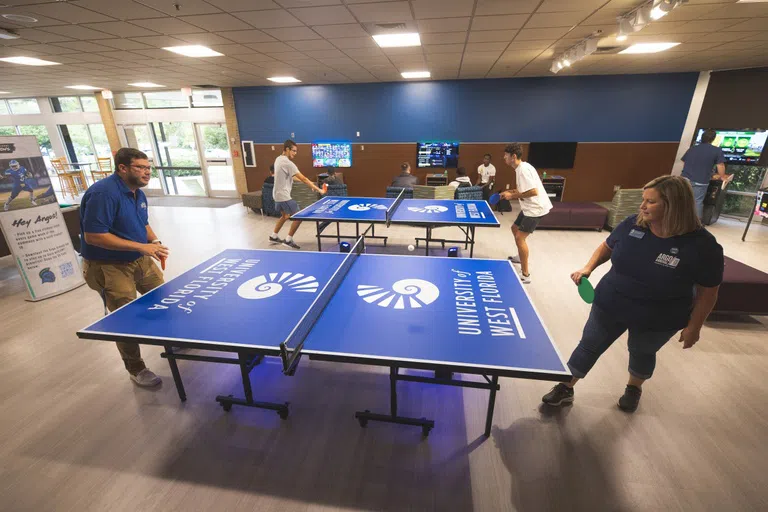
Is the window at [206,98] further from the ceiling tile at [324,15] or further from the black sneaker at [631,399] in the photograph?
the black sneaker at [631,399]

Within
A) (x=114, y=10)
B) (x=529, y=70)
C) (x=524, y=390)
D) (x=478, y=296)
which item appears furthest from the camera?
(x=529, y=70)

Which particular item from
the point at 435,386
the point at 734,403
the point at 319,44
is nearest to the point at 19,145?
the point at 319,44

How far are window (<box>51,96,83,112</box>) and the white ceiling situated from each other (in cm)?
407

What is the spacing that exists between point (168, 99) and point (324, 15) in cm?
851

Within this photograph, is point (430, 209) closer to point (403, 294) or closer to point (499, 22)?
point (499, 22)

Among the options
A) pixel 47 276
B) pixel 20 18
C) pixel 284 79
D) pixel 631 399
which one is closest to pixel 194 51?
pixel 20 18

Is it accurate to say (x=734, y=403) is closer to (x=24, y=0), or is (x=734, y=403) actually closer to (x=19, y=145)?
(x=24, y=0)

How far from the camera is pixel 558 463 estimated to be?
2.02 metres

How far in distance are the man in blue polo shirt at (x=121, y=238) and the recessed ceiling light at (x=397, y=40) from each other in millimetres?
3495

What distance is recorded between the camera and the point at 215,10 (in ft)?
11.3

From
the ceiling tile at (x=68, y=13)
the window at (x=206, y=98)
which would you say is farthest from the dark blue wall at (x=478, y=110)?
the ceiling tile at (x=68, y=13)

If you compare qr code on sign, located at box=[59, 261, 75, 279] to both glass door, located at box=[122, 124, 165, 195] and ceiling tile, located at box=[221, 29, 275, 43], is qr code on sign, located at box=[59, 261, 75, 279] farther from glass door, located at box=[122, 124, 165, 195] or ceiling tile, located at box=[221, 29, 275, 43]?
glass door, located at box=[122, 124, 165, 195]

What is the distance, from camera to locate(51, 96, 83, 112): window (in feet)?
35.0

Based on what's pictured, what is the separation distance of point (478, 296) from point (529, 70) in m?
6.92
